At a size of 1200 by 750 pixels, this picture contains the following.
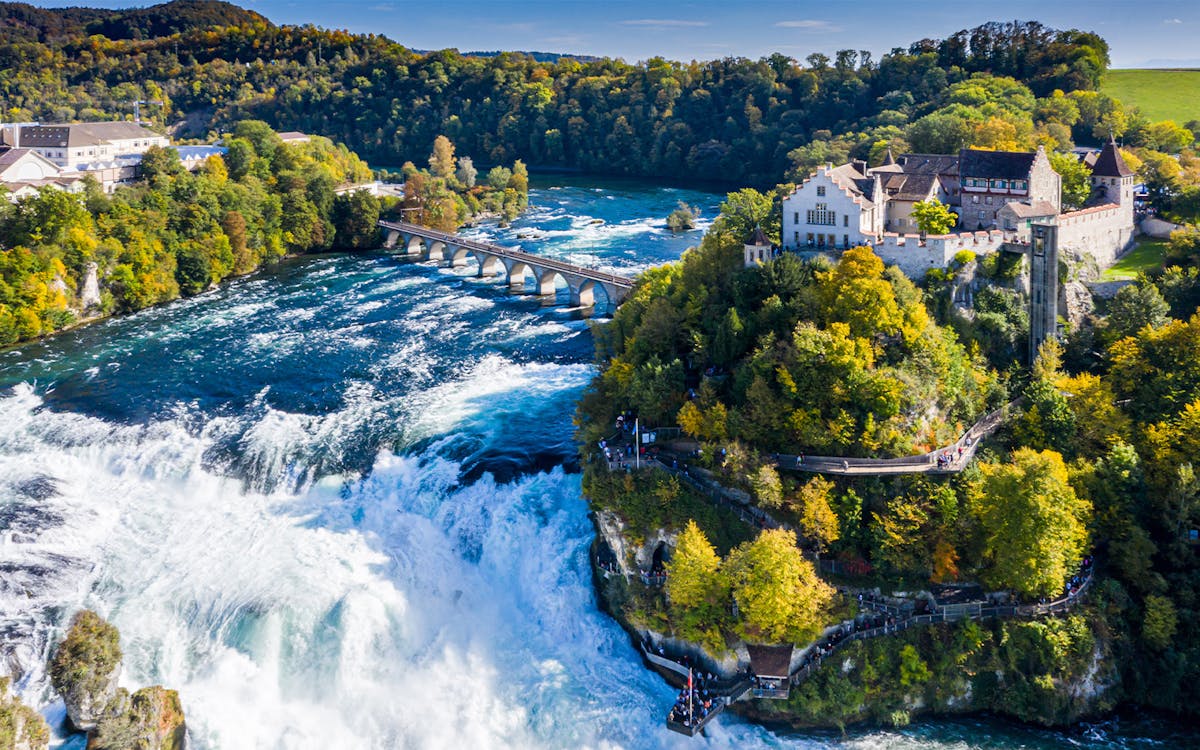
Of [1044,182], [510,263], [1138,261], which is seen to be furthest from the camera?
[510,263]

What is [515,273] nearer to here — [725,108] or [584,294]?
[584,294]

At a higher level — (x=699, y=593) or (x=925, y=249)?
(x=925, y=249)

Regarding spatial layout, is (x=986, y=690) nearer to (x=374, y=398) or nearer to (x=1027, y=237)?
(x=1027, y=237)

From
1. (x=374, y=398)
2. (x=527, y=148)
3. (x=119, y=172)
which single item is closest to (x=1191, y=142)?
(x=374, y=398)

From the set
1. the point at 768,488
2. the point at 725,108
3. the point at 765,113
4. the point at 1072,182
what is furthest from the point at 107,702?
the point at 725,108

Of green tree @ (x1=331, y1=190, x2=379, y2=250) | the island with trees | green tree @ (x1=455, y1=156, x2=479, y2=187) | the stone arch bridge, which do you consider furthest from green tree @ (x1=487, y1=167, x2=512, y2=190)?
the island with trees

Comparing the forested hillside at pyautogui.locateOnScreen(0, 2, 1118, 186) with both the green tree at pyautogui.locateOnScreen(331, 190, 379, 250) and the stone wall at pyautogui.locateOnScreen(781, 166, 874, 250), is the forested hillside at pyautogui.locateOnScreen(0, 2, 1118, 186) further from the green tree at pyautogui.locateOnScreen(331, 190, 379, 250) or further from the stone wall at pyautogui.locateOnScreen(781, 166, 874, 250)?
the green tree at pyautogui.locateOnScreen(331, 190, 379, 250)
